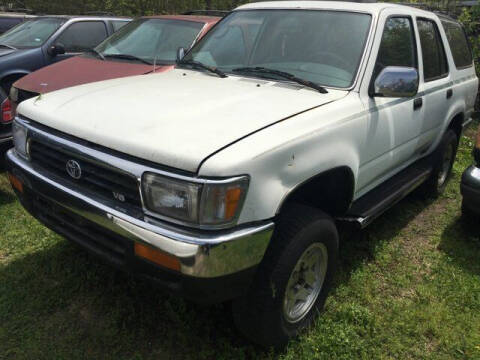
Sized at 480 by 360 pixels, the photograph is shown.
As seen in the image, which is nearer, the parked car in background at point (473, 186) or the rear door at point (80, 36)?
the parked car in background at point (473, 186)

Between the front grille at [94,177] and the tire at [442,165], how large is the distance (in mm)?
3284

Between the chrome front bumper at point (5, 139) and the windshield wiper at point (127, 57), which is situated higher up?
the windshield wiper at point (127, 57)

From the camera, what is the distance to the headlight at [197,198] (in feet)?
6.45

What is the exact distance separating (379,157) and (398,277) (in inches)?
37.3

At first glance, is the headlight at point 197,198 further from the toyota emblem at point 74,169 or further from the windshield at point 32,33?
the windshield at point 32,33

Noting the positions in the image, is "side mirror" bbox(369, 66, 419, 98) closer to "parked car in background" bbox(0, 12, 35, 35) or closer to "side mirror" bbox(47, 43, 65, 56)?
"side mirror" bbox(47, 43, 65, 56)

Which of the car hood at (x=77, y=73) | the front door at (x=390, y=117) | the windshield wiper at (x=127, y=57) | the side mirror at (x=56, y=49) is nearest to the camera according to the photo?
the front door at (x=390, y=117)

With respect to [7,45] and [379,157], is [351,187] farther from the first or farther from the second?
[7,45]

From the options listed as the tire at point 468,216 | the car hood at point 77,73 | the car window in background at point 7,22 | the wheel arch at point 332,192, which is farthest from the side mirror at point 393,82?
the car window in background at point 7,22

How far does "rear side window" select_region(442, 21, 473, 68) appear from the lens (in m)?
4.50

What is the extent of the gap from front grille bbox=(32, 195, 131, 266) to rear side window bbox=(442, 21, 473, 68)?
12.6 feet

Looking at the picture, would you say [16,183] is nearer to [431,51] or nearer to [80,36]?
[431,51]

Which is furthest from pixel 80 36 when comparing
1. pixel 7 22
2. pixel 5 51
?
pixel 7 22

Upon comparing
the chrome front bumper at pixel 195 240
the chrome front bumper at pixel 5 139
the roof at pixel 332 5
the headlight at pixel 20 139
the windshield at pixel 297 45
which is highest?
the roof at pixel 332 5
